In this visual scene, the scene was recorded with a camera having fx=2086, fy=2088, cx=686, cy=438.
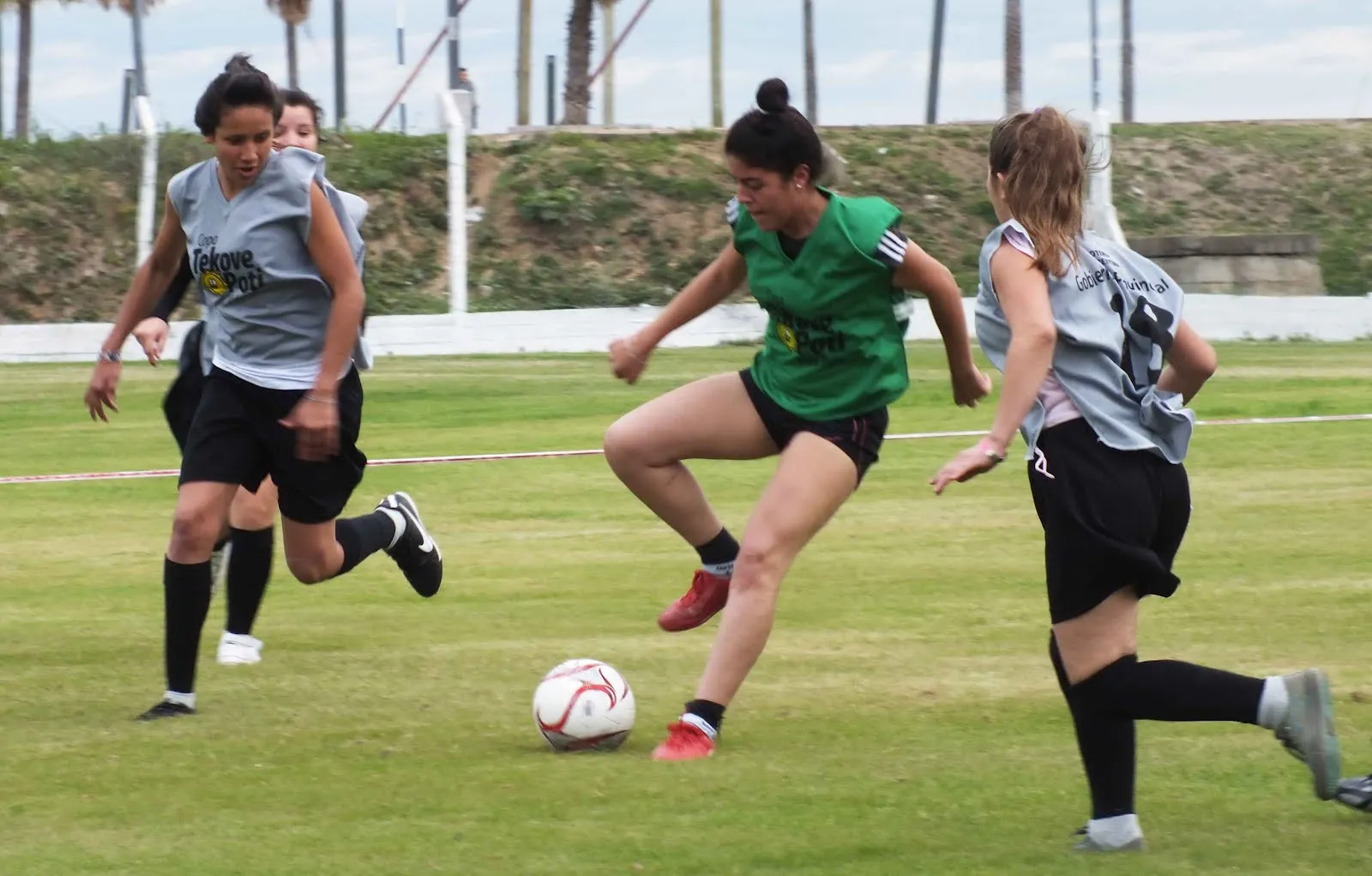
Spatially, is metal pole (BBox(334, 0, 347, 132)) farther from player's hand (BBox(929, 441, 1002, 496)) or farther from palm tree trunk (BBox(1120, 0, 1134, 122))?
player's hand (BBox(929, 441, 1002, 496))

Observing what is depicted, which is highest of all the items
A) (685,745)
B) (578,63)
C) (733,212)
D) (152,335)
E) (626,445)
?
(578,63)

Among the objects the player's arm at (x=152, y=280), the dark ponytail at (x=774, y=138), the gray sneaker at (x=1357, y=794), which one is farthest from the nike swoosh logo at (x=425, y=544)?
the gray sneaker at (x=1357, y=794)

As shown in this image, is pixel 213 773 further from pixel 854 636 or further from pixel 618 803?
pixel 854 636

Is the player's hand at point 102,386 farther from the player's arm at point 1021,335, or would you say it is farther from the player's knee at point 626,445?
the player's arm at point 1021,335

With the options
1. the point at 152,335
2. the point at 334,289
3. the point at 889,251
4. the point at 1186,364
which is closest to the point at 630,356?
the point at 334,289

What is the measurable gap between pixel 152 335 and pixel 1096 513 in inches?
136

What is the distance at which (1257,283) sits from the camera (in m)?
31.6

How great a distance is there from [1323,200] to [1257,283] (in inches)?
316

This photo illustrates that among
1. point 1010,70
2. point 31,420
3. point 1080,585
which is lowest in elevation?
point 31,420

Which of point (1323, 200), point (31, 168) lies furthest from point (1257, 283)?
point (31, 168)

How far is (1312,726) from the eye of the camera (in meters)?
4.31

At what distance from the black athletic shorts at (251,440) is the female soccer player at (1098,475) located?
2403 millimetres

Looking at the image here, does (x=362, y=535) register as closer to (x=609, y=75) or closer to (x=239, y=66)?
Result: (x=239, y=66)

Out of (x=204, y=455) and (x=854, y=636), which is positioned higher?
(x=204, y=455)
